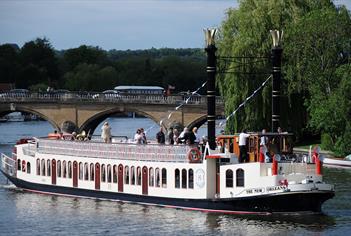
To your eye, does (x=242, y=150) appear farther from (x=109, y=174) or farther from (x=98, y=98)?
(x=98, y=98)

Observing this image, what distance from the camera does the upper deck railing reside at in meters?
114

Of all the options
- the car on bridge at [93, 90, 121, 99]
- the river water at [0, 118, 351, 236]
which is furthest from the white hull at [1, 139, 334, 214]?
the car on bridge at [93, 90, 121, 99]

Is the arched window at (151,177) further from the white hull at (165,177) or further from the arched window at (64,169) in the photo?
the arched window at (64,169)

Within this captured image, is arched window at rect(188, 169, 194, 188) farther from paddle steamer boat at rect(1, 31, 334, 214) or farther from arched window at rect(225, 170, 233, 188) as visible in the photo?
arched window at rect(225, 170, 233, 188)

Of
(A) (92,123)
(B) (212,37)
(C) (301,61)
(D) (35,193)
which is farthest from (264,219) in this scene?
(A) (92,123)

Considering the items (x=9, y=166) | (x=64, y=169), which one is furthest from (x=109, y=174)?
(x=9, y=166)

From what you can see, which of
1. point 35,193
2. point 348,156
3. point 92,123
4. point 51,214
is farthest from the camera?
point 92,123

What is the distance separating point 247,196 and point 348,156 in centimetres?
3163

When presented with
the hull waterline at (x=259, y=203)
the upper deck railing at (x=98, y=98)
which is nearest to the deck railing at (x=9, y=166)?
the hull waterline at (x=259, y=203)

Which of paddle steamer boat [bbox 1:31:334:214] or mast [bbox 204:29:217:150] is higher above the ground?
mast [bbox 204:29:217:150]

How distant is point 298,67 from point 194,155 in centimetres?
3482

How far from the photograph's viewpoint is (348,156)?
82.2m

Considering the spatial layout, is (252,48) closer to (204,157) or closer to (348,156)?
(348,156)

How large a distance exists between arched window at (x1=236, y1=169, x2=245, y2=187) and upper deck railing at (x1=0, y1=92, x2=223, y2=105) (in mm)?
56768
